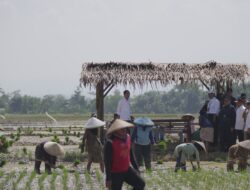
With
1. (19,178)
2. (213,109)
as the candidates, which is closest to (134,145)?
(19,178)

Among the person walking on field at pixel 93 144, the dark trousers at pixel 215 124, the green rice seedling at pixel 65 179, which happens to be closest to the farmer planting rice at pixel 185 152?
the person walking on field at pixel 93 144

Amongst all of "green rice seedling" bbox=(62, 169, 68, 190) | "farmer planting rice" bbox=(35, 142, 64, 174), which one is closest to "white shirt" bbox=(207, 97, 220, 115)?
"green rice seedling" bbox=(62, 169, 68, 190)

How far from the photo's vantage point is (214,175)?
572 inches

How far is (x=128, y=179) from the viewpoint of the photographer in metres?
10.2

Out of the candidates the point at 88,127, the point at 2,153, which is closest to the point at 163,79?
the point at 2,153

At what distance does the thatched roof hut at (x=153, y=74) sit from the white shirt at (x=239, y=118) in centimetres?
271

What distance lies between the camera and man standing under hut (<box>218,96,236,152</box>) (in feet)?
62.7

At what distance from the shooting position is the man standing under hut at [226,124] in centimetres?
1912

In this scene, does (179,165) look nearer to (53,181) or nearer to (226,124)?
(53,181)

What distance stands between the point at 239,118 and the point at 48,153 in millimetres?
6144

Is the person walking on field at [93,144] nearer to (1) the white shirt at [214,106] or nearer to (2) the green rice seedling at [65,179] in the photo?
(2) the green rice seedling at [65,179]

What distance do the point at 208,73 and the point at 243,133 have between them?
10.1ft

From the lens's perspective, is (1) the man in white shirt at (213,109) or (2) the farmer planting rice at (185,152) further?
(1) the man in white shirt at (213,109)

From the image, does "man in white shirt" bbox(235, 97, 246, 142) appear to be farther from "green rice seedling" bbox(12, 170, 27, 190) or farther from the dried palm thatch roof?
"green rice seedling" bbox(12, 170, 27, 190)
